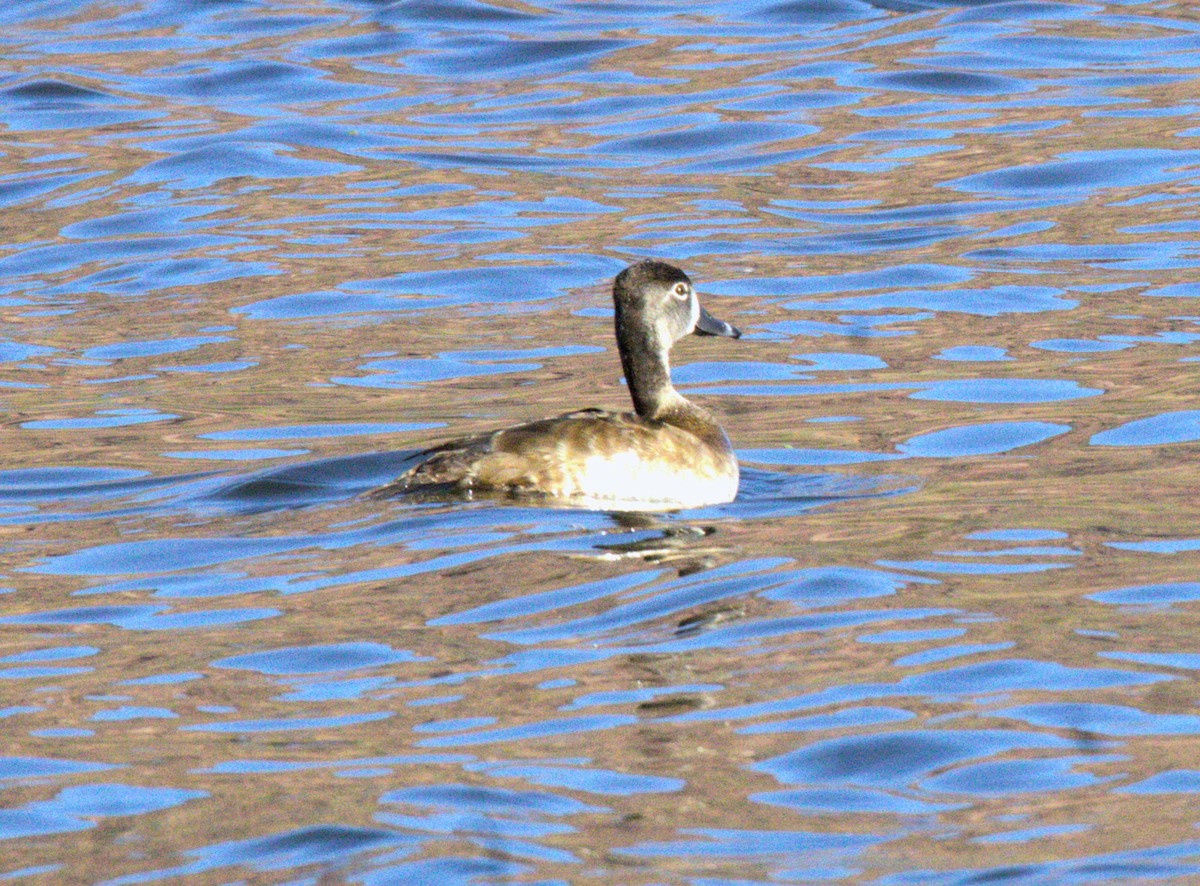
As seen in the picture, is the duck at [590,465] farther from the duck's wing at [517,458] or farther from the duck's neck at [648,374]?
the duck's neck at [648,374]

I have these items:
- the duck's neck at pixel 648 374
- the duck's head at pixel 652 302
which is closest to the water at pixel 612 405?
the duck's neck at pixel 648 374

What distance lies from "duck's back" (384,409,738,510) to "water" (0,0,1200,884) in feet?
0.51

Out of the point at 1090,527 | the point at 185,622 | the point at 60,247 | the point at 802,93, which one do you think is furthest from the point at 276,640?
the point at 802,93

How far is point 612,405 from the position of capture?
38.5ft

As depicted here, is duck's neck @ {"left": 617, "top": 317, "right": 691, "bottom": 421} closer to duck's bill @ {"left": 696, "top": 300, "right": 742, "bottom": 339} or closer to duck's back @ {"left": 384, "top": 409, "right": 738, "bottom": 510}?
duck's bill @ {"left": 696, "top": 300, "right": 742, "bottom": 339}

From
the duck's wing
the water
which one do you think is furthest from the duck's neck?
the duck's wing

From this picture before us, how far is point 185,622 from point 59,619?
473 millimetres

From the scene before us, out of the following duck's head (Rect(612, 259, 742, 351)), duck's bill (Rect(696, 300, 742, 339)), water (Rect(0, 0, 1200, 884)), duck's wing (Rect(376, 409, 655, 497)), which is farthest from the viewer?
duck's bill (Rect(696, 300, 742, 339))

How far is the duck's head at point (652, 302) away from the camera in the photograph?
10148mm

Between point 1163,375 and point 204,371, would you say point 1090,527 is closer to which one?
point 1163,375

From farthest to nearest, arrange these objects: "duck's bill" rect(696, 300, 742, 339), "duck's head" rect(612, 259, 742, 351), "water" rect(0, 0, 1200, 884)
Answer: "duck's bill" rect(696, 300, 742, 339) → "duck's head" rect(612, 259, 742, 351) → "water" rect(0, 0, 1200, 884)

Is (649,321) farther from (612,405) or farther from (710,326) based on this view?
(612,405)

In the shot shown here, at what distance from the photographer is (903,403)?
11.3 metres

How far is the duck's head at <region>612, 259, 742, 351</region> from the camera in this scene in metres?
10.1
